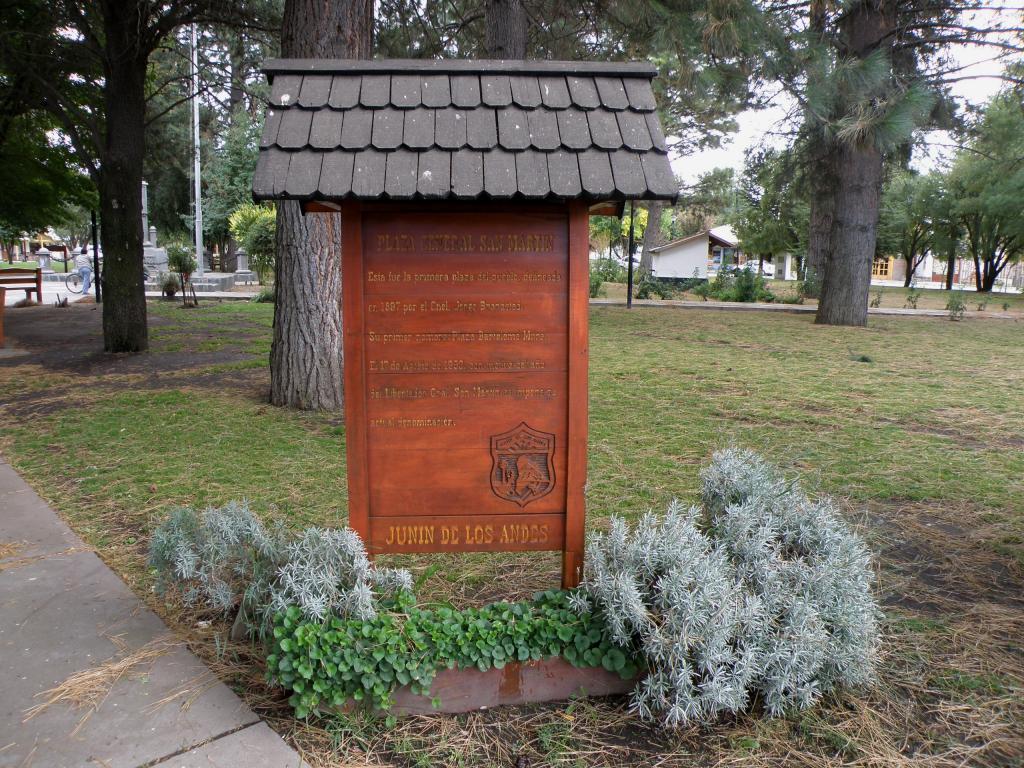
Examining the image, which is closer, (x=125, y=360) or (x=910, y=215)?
(x=125, y=360)

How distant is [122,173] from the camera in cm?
1023

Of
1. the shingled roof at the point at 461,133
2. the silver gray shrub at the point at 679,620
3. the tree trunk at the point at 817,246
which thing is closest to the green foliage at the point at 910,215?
the tree trunk at the point at 817,246

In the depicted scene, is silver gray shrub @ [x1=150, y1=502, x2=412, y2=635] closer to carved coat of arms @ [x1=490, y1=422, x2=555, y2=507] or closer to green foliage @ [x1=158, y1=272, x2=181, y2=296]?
carved coat of arms @ [x1=490, y1=422, x2=555, y2=507]

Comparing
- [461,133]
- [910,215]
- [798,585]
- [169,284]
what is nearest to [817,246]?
[169,284]

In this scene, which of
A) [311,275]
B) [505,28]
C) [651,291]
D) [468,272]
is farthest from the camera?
[651,291]

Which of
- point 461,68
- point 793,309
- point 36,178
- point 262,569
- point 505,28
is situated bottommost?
point 262,569

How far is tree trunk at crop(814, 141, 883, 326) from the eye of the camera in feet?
50.2

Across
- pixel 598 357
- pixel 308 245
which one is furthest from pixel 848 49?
pixel 308 245

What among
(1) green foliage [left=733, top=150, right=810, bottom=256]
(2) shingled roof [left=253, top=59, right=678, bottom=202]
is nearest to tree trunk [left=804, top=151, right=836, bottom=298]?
(1) green foliage [left=733, top=150, right=810, bottom=256]

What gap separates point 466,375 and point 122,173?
9.22 m

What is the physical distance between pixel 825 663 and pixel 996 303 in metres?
29.5

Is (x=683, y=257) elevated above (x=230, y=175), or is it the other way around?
(x=230, y=175)

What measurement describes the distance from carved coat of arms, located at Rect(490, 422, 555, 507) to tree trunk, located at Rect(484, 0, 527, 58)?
9.13m

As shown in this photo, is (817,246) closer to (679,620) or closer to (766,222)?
(766,222)
